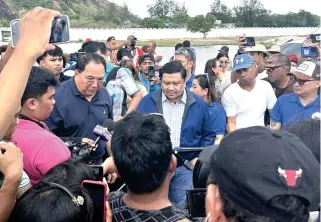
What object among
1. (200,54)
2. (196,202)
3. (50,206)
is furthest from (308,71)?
(200,54)

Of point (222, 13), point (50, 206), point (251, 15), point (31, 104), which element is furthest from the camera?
point (222, 13)

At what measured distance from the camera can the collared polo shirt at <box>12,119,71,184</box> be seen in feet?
6.95

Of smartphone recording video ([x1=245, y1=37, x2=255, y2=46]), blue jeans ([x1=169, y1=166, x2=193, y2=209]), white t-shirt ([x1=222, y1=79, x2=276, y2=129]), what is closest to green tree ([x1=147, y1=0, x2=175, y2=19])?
smartphone recording video ([x1=245, y1=37, x2=255, y2=46])

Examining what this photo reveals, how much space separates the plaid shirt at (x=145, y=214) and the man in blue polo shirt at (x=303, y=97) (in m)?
2.26

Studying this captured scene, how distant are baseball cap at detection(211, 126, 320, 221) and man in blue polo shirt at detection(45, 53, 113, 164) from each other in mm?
2211

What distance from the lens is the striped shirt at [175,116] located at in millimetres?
3631

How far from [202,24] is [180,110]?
42.5 metres

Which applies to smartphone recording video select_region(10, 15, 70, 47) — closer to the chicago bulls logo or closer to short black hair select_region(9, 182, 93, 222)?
short black hair select_region(9, 182, 93, 222)

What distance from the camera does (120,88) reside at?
4.53 metres

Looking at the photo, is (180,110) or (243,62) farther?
Result: (243,62)

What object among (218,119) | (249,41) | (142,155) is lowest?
(218,119)

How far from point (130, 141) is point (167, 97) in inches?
78.6

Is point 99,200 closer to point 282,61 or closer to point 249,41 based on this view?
point 282,61

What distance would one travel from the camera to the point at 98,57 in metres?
3.77
